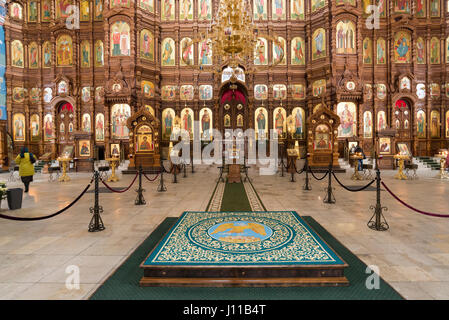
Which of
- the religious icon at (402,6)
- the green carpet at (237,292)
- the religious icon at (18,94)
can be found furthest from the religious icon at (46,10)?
the religious icon at (402,6)

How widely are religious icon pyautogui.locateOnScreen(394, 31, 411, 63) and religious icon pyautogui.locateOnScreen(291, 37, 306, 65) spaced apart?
23.3ft

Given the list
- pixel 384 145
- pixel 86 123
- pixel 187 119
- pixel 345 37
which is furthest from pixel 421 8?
pixel 86 123

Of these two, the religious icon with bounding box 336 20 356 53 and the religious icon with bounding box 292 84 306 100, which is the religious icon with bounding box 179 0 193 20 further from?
the religious icon with bounding box 336 20 356 53

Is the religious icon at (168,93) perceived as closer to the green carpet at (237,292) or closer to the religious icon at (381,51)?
the religious icon at (381,51)

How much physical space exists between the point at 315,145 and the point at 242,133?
6.84m

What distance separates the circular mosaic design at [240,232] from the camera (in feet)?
12.2

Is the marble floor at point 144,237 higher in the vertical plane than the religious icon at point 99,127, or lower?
lower

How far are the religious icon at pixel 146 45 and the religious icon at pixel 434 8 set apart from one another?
873 inches

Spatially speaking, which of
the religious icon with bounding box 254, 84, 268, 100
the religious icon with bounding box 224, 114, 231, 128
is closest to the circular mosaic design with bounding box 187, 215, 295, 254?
the religious icon with bounding box 224, 114, 231, 128

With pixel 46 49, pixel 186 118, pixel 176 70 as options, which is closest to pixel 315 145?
pixel 186 118

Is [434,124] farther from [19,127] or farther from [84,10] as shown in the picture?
[19,127]

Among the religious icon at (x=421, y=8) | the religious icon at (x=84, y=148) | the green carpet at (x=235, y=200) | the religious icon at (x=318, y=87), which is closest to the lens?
the green carpet at (x=235, y=200)

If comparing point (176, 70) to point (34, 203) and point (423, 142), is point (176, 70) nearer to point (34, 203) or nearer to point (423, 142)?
point (34, 203)

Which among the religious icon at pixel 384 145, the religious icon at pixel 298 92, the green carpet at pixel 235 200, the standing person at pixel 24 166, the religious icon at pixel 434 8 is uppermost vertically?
the religious icon at pixel 434 8
